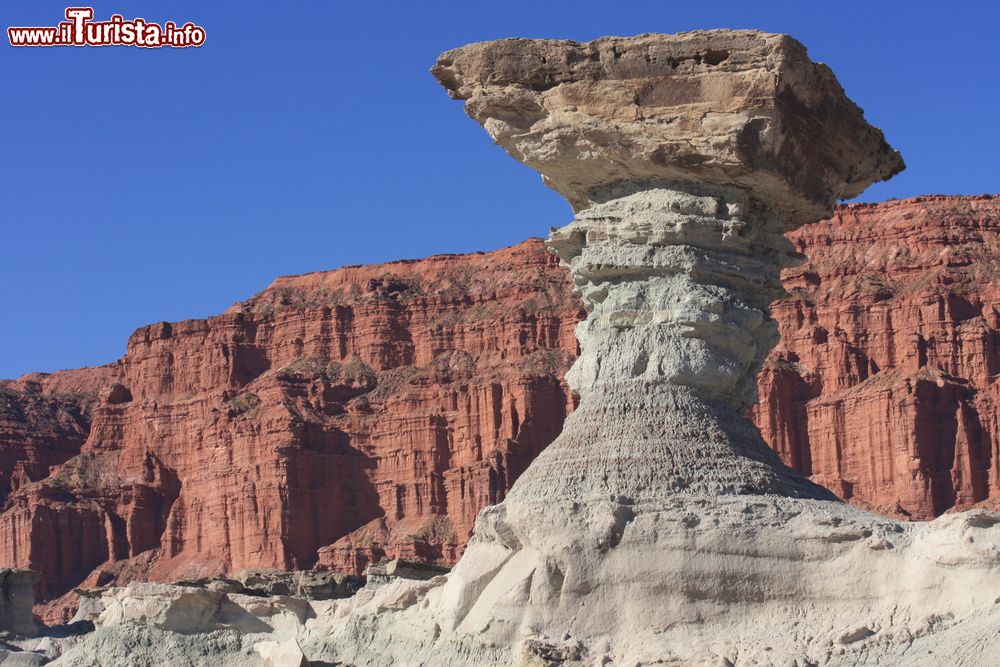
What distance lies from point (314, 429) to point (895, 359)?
3209 centimetres

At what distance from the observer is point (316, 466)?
5138 inches

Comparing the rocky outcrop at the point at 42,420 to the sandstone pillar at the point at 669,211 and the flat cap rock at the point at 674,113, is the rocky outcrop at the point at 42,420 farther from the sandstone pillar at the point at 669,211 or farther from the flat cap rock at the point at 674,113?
the sandstone pillar at the point at 669,211

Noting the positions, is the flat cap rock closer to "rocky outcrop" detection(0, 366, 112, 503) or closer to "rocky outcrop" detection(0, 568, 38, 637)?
"rocky outcrop" detection(0, 568, 38, 637)

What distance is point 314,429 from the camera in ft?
433

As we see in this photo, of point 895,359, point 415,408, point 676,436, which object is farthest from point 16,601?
point 415,408

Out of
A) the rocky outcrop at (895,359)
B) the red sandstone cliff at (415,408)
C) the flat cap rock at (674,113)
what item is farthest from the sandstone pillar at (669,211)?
the red sandstone cliff at (415,408)

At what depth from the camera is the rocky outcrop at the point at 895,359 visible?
372 feet

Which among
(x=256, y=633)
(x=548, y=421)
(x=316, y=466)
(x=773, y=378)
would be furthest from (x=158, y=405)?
(x=256, y=633)

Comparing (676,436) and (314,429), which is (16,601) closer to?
(676,436)

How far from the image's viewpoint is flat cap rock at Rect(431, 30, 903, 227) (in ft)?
82.3

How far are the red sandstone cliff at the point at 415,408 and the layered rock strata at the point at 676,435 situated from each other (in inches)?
3336

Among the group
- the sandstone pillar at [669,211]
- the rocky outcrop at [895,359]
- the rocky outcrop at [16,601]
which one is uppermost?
the rocky outcrop at [895,359]

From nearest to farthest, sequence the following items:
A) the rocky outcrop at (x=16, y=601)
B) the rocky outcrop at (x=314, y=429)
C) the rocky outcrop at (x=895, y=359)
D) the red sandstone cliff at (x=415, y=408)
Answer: the rocky outcrop at (x=16, y=601)
the rocky outcrop at (x=895, y=359)
the red sandstone cliff at (x=415, y=408)
the rocky outcrop at (x=314, y=429)

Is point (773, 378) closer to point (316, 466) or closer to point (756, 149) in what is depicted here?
point (316, 466)
